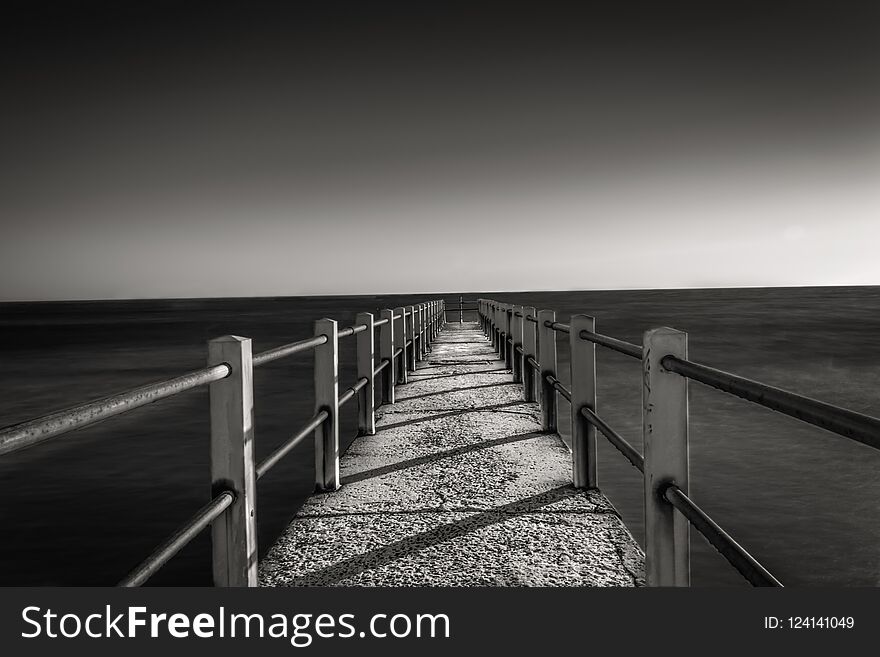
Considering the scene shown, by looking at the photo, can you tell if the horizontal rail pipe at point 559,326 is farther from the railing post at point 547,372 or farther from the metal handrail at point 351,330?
the metal handrail at point 351,330

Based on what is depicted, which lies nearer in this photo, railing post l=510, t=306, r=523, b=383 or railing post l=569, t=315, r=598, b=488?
railing post l=569, t=315, r=598, b=488

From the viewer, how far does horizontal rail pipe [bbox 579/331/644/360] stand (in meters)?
2.84

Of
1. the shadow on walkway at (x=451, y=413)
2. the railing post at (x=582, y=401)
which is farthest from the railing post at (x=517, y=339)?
the railing post at (x=582, y=401)

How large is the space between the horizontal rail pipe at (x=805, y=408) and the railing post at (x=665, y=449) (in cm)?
23

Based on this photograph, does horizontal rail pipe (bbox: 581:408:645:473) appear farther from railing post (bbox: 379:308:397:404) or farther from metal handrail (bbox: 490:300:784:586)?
railing post (bbox: 379:308:397:404)

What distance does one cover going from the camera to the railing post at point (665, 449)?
2496 millimetres

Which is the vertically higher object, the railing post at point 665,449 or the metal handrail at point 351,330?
the metal handrail at point 351,330

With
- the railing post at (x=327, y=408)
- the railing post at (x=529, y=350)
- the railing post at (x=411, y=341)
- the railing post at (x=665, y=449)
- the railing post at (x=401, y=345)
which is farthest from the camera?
the railing post at (x=411, y=341)

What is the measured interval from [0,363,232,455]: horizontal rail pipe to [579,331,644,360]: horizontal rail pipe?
173cm

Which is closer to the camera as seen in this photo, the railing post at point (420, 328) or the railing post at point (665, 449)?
the railing post at point (665, 449)

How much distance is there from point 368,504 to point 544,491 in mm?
1227

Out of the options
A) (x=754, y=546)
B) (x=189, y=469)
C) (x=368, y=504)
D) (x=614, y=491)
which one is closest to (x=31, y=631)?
(x=368, y=504)

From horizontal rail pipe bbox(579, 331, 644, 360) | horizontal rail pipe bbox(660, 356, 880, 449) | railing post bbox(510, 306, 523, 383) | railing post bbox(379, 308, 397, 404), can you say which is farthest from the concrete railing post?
horizontal rail pipe bbox(660, 356, 880, 449)

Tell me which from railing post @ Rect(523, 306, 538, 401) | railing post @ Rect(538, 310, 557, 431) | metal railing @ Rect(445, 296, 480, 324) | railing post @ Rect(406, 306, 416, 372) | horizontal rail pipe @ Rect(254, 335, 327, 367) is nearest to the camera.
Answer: horizontal rail pipe @ Rect(254, 335, 327, 367)
